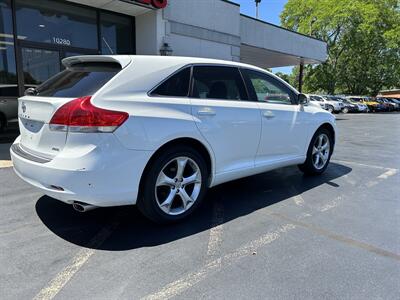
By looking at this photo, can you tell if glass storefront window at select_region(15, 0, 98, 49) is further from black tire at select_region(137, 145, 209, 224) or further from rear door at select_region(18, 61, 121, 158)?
black tire at select_region(137, 145, 209, 224)

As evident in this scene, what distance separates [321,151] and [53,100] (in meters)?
4.17

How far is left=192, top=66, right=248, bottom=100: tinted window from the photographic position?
149 inches

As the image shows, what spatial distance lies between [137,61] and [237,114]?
1.30 metres

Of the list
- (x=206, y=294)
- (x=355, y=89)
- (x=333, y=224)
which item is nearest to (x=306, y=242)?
(x=333, y=224)

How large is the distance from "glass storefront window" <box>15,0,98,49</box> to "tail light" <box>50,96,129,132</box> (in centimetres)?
730

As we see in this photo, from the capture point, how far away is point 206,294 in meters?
2.45

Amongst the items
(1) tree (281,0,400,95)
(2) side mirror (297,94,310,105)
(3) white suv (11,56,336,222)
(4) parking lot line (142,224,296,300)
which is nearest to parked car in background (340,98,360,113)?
(1) tree (281,0,400,95)

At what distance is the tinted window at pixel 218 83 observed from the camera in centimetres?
379

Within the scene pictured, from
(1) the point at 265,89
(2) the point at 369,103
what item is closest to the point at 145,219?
(1) the point at 265,89

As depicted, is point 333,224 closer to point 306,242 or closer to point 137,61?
point 306,242

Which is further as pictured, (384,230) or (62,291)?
(384,230)

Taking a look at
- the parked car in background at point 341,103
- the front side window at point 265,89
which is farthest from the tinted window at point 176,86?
the parked car in background at point 341,103

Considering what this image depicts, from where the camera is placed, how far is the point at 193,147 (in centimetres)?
365

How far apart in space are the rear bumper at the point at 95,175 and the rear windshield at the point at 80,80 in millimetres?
606
